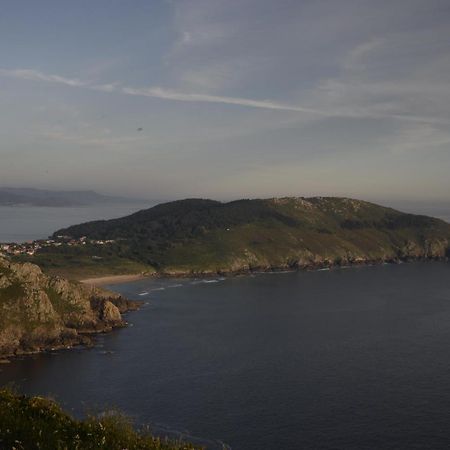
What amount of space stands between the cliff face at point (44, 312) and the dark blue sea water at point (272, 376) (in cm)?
697

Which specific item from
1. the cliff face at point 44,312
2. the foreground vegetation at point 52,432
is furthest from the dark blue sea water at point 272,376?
the foreground vegetation at point 52,432

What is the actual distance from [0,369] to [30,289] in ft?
95.0

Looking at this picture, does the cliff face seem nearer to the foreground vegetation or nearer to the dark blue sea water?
the dark blue sea water

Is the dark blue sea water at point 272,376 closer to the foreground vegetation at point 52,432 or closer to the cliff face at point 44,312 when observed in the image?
the cliff face at point 44,312

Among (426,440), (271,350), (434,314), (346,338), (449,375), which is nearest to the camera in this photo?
(426,440)

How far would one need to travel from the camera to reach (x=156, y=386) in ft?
316

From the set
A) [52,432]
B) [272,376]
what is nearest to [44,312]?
[272,376]

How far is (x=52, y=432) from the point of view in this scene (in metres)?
28.0

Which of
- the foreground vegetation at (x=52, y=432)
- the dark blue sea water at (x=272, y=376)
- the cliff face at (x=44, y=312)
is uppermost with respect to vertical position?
the foreground vegetation at (x=52, y=432)

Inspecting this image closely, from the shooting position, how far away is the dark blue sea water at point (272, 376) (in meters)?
76.3

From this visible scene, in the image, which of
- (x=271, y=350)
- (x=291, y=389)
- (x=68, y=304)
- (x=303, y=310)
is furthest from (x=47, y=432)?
(x=303, y=310)

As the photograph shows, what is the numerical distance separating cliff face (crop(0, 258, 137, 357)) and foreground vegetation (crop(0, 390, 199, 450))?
9131 cm

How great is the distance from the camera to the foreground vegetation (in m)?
26.3

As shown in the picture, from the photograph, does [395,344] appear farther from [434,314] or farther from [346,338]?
[434,314]
